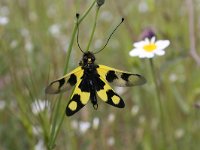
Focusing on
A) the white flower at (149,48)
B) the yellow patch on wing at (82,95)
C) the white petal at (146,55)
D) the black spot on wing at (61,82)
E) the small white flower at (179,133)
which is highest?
the small white flower at (179,133)

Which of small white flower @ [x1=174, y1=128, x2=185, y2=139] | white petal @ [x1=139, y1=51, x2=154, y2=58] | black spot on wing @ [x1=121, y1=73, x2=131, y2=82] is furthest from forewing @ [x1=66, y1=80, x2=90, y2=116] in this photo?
small white flower @ [x1=174, y1=128, x2=185, y2=139]

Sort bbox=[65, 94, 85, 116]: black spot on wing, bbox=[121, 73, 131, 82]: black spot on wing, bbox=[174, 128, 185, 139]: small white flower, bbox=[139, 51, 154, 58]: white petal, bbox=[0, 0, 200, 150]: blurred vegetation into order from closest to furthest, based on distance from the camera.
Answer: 1. bbox=[65, 94, 85, 116]: black spot on wing
2. bbox=[121, 73, 131, 82]: black spot on wing
3. bbox=[139, 51, 154, 58]: white petal
4. bbox=[0, 0, 200, 150]: blurred vegetation
5. bbox=[174, 128, 185, 139]: small white flower

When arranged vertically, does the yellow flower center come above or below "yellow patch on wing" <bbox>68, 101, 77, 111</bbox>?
above

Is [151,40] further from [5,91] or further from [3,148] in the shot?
[5,91]

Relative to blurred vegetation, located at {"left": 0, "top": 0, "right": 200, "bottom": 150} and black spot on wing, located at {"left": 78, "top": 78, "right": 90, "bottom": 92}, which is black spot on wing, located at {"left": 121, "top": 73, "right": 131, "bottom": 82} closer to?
black spot on wing, located at {"left": 78, "top": 78, "right": 90, "bottom": 92}

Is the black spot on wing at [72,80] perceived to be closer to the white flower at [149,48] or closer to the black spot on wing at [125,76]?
the black spot on wing at [125,76]

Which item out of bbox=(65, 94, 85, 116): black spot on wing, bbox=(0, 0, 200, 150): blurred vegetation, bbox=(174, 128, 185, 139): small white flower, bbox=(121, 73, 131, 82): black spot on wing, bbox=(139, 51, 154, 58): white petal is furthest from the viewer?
bbox=(174, 128, 185, 139): small white flower

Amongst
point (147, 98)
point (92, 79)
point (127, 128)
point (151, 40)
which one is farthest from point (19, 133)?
point (92, 79)

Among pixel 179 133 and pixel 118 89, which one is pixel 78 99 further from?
pixel 118 89

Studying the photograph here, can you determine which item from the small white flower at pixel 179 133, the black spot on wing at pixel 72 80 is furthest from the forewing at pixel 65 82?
the small white flower at pixel 179 133
